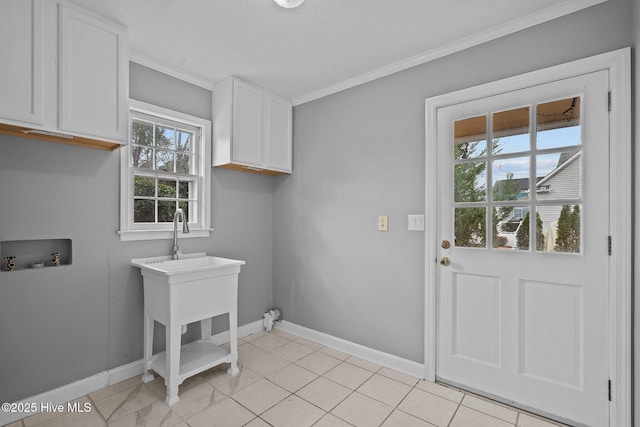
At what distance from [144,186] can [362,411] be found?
2.31 m

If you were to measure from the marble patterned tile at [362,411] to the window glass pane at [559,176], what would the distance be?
64.9 inches

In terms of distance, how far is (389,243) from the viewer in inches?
99.3

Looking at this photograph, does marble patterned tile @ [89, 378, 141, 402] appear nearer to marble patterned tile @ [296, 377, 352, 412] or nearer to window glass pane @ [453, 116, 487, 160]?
marble patterned tile @ [296, 377, 352, 412]

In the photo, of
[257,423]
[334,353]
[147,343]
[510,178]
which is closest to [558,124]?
[510,178]

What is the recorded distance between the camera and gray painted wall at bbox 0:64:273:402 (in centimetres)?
185

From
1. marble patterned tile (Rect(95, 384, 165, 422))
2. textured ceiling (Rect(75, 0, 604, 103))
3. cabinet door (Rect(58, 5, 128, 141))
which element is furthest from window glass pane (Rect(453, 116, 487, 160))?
marble patterned tile (Rect(95, 384, 165, 422))

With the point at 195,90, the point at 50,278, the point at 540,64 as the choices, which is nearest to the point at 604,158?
the point at 540,64

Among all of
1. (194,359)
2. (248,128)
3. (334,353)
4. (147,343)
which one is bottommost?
(334,353)

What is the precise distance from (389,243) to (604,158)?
1406 millimetres

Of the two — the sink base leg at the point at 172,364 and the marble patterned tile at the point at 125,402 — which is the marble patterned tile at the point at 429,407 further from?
the marble patterned tile at the point at 125,402

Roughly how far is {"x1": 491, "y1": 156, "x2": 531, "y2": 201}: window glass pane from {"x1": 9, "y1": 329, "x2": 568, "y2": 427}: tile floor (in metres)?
1.35

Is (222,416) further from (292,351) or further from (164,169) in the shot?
(164,169)

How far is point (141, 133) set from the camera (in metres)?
2.50

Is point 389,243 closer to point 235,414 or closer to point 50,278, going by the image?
point 235,414
